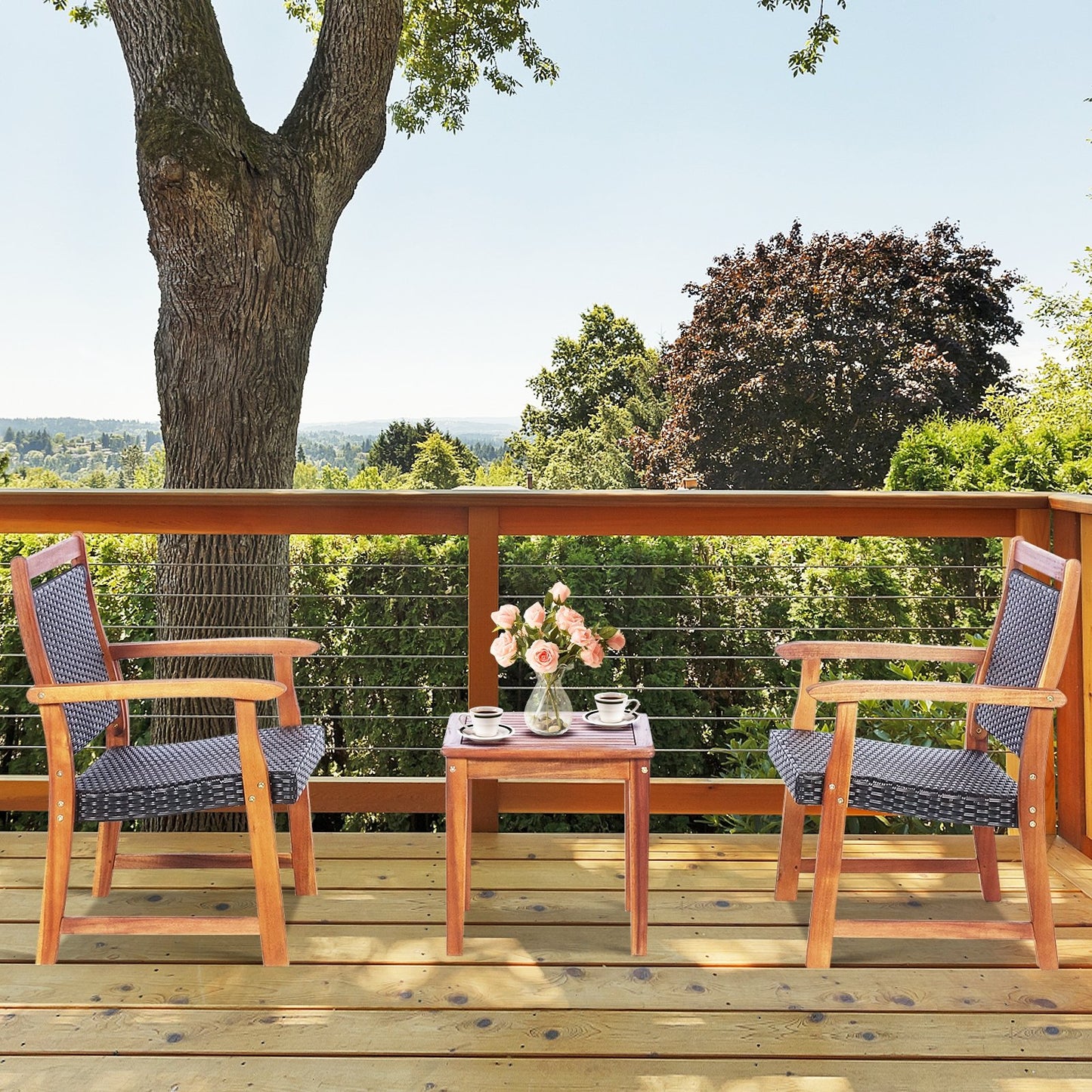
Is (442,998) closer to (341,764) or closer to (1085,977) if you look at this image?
(1085,977)

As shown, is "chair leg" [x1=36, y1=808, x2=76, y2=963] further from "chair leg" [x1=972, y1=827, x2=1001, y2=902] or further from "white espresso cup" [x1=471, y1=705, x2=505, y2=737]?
"chair leg" [x1=972, y1=827, x2=1001, y2=902]

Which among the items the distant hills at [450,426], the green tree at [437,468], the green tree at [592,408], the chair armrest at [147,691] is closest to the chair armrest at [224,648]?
the chair armrest at [147,691]

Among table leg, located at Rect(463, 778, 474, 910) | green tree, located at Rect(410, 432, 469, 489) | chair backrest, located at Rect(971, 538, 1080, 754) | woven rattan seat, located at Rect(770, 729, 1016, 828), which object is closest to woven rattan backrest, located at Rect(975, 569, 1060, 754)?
chair backrest, located at Rect(971, 538, 1080, 754)

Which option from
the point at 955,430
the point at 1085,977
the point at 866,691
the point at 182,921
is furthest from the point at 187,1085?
the point at 955,430

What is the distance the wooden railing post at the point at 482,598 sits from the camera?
3.12 m

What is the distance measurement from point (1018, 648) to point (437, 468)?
19.7 m

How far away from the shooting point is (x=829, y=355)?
55.9ft

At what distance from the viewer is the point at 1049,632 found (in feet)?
7.77

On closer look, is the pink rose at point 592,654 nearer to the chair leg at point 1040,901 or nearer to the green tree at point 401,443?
the chair leg at point 1040,901

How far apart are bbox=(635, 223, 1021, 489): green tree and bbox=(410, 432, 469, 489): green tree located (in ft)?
16.1

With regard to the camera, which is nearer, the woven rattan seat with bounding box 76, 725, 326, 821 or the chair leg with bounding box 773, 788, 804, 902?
the woven rattan seat with bounding box 76, 725, 326, 821

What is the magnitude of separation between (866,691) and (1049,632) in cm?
45

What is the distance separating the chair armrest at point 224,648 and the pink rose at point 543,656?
631mm

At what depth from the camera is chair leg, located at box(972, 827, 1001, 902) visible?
105 inches
